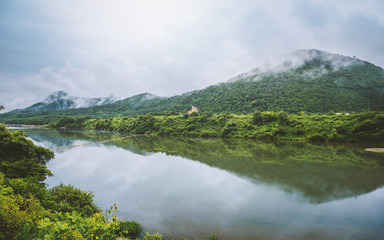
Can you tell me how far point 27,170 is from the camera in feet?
30.4

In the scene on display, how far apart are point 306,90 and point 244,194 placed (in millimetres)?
64446

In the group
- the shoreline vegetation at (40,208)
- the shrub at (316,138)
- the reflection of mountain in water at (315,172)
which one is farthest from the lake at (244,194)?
the shrub at (316,138)

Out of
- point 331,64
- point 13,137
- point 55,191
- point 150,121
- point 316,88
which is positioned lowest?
point 55,191

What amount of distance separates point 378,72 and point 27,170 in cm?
11064

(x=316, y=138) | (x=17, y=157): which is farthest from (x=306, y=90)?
(x=17, y=157)

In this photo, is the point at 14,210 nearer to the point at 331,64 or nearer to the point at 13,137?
the point at 13,137

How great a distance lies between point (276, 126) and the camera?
128 feet

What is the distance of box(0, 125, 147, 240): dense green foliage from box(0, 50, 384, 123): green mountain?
5765 centimetres

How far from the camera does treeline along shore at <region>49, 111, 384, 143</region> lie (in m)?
31.0

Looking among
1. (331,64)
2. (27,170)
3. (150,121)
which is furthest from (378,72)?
(27,170)

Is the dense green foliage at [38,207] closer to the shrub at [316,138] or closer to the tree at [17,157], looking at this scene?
the tree at [17,157]

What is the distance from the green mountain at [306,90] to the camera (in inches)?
→ 2275

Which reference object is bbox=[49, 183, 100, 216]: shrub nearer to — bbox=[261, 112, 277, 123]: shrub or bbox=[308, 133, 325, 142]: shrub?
bbox=[308, 133, 325, 142]: shrub

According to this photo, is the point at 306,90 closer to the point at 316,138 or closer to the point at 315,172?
the point at 316,138
